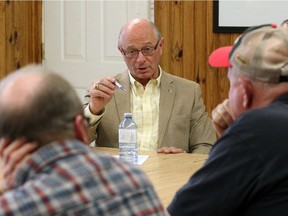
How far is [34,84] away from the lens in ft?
4.10

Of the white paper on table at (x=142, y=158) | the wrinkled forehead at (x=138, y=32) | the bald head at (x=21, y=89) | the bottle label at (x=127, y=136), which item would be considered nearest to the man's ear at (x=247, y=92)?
the bald head at (x=21, y=89)

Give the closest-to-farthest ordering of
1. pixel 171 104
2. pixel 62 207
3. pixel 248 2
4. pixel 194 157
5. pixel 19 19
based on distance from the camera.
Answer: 1. pixel 62 207
2. pixel 194 157
3. pixel 171 104
4. pixel 248 2
5. pixel 19 19

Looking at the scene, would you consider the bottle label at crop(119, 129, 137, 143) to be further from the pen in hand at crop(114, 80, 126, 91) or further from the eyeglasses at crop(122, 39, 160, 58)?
the eyeglasses at crop(122, 39, 160, 58)

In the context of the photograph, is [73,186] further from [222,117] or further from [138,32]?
[138,32]

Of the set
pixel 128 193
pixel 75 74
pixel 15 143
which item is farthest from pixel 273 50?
pixel 75 74

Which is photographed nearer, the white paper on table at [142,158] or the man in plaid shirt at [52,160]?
the man in plaid shirt at [52,160]

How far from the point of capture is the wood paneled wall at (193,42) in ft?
14.1

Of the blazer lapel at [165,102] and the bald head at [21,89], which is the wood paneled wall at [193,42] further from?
the bald head at [21,89]

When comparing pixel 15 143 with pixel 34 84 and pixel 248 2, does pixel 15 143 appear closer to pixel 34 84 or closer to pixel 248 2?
pixel 34 84

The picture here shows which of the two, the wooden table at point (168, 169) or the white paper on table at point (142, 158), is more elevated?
the white paper on table at point (142, 158)

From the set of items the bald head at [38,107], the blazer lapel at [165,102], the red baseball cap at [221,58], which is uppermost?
the red baseball cap at [221,58]

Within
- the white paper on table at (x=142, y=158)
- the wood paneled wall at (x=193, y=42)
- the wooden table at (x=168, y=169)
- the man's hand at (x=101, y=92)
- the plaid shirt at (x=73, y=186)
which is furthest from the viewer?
the wood paneled wall at (x=193, y=42)

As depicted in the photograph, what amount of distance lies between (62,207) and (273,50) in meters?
0.83

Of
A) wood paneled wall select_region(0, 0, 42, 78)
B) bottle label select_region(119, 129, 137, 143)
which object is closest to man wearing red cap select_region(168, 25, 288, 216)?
bottle label select_region(119, 129, 137, 143)
